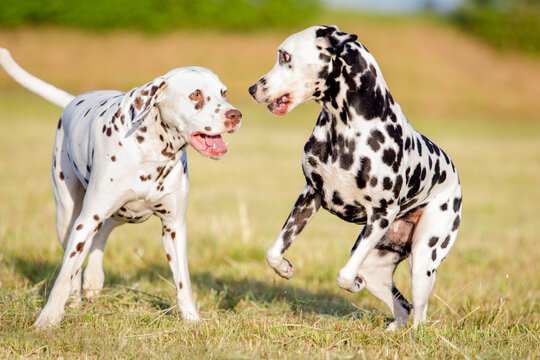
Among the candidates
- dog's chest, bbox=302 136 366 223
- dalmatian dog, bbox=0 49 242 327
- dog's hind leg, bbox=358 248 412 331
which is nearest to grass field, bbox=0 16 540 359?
dog's hind leg, bbox=358 248 412 331

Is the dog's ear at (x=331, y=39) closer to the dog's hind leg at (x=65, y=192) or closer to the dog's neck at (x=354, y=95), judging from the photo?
the dog's neck at (x=354, y=95)

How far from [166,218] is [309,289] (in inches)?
95.2

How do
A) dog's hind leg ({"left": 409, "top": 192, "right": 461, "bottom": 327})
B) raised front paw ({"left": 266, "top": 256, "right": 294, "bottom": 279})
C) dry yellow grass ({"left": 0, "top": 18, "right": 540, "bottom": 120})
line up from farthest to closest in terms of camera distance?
dry yellow grass ({"left": 0, "top": 18, "right": 540, "bottom": 120}), dog's hind leg ({"left": 409, "top": 192, "right": 461, "bottom": 327}), raised front paw ({"left": 266, "top": 256, "right": 294, "bottom": 279})

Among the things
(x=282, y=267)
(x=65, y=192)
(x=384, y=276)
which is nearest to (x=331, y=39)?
(x=282, y=267)

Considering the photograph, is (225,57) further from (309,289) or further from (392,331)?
(392,331)

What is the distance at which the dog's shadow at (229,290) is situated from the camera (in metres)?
6.07

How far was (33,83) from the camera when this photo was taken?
6398 millimetres

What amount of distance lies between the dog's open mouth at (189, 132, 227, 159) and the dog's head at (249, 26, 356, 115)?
0.48 m

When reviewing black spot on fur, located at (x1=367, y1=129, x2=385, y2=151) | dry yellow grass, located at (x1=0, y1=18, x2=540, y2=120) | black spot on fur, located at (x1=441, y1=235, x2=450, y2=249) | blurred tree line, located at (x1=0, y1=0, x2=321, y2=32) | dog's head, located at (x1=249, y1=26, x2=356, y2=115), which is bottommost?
dry yellow grass, located at (x1=0, y1=18, x2=540, y2=120)

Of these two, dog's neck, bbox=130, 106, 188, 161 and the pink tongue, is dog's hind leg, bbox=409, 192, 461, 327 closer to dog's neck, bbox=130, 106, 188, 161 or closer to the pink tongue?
the pink tongue

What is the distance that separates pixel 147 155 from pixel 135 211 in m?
0.52

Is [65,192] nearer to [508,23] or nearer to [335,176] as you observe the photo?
[335,176]

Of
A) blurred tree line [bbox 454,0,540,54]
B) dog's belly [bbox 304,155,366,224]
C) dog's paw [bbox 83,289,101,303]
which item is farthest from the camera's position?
blurred tree line [bbox 454,0,540,54]

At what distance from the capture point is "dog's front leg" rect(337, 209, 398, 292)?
4801mm
